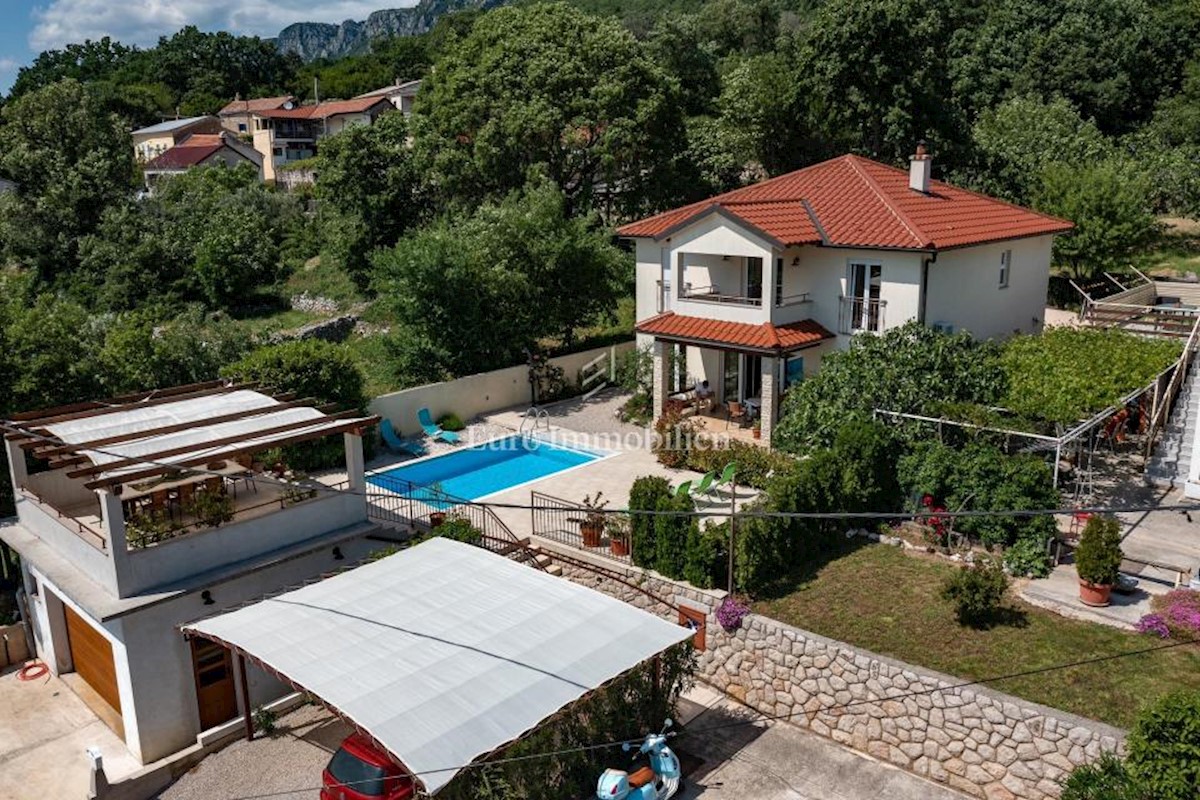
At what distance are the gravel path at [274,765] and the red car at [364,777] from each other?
5.34ft

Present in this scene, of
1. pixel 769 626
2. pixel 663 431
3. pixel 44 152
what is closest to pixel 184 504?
pixel 769 626

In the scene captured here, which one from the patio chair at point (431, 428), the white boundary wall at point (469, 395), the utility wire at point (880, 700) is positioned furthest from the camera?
the white boundary wall at point (469, 395)

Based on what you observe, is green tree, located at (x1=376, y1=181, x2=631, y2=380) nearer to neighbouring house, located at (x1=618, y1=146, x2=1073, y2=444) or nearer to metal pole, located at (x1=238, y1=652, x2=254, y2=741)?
neighbouring house, located at (x1=618, y1=146, x2=1073, y2=444)

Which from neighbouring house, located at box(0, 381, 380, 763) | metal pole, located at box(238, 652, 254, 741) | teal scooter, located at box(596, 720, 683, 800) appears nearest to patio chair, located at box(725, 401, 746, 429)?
neighbouring house, located at box(0, 381, 380, 763)

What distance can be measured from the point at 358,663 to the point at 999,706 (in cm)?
937

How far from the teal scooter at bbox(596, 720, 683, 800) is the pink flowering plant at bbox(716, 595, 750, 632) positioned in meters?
2.98

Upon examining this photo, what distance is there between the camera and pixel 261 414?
58.5 feet

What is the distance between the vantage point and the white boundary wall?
27672mm

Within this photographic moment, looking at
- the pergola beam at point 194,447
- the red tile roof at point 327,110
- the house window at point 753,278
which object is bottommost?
the pergola beam at point 194,447

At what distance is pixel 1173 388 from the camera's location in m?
22.1

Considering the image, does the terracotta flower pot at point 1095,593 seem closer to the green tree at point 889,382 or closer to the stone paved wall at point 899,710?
the stone paved wall at point 899,710

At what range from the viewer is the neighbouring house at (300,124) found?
85.8m

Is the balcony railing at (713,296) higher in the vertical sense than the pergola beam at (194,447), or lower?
higher

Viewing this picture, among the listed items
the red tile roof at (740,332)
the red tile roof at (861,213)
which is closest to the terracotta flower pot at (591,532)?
the red tile roof at (740,332)
